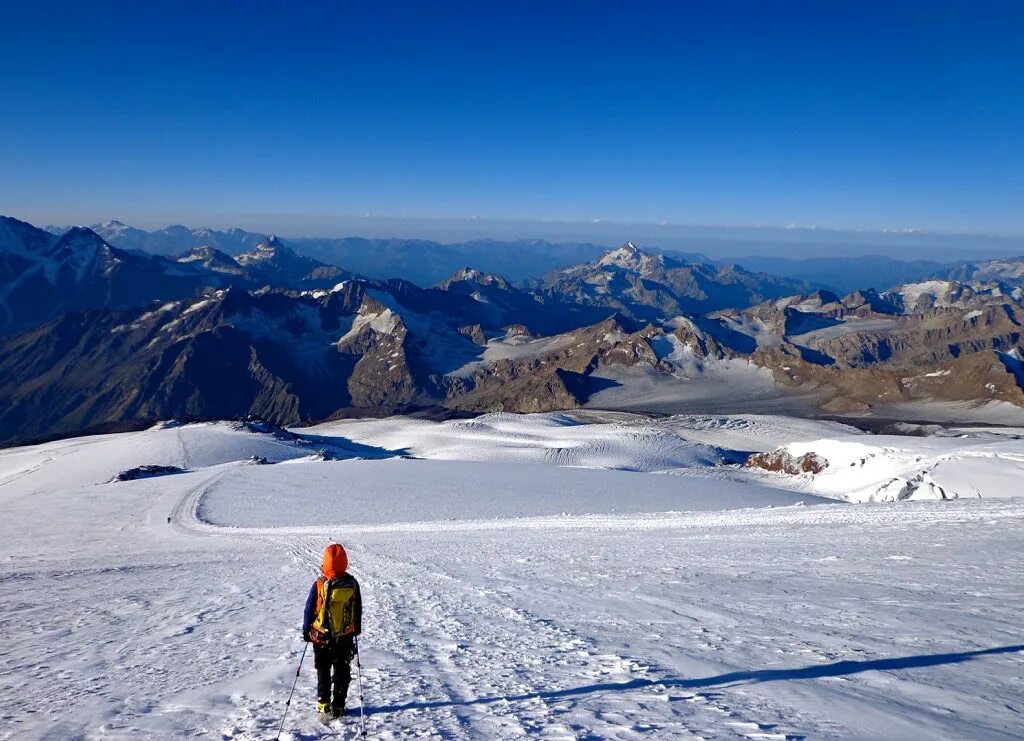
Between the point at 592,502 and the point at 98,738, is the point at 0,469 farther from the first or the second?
the point at 98,738

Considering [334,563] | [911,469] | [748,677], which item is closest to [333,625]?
[334,563]

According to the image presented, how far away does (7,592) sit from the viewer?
1330cm

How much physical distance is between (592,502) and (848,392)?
464 feet

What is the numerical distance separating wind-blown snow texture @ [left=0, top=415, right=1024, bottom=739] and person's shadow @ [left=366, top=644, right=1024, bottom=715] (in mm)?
38

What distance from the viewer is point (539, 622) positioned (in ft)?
33.2

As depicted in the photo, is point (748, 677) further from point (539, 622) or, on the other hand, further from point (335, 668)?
point (335, 668)

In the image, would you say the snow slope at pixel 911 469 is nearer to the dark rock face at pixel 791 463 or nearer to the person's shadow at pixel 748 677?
the dark rock face at pixel 791 463

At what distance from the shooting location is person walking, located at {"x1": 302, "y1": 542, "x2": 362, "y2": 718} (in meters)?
6.38

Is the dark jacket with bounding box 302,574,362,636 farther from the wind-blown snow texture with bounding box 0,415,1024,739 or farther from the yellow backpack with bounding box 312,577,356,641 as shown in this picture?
the wind-blown snow texture with bounding box 0,415,1024,739

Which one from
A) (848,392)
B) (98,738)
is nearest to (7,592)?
(98,738)

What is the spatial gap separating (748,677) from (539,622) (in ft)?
12.2

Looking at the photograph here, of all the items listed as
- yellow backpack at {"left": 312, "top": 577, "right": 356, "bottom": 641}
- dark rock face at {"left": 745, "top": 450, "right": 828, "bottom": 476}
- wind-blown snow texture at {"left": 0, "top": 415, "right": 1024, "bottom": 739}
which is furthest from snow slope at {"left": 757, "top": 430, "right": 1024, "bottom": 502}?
yellow backpack at {"left": 312, "top": 577, "right": 356, "bottom": 641}

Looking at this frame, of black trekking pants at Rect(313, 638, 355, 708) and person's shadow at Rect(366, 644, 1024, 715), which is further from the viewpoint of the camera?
person's shadow at Rect(366, 644, 1024, 715)

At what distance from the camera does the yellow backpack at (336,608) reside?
6.38 metres
